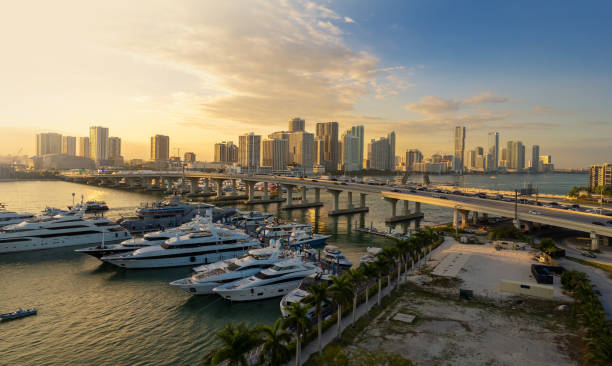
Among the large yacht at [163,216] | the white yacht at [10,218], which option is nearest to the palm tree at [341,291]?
the large yacht at [163,216]

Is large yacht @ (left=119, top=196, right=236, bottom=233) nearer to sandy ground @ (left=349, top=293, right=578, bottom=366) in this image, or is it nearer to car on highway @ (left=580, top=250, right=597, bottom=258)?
sandy ground @ (left=349, top=293, right=578, bottom=366)

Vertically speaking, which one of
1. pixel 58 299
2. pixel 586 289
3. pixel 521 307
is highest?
pixel 586 289

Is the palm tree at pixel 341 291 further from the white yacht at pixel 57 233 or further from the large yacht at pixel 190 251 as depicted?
the white yacht at pixel 57 233

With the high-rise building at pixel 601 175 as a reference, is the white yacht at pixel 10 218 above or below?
below

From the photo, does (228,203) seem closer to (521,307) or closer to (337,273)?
(337,273)

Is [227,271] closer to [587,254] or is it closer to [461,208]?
[587,254]

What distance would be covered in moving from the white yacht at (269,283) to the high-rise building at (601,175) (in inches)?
6951

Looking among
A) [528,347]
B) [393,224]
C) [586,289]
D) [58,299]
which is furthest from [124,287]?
[393,224]

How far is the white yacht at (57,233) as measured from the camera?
4709cm

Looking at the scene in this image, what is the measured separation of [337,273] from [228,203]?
84.7 m

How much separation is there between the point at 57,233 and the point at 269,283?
38954mm

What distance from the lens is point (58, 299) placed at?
31906 millimetres

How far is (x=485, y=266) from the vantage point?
3969cm

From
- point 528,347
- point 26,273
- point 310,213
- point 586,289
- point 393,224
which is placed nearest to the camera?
point 528,347
